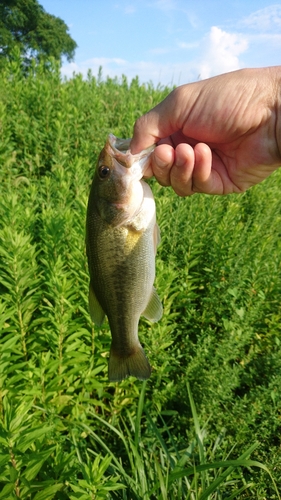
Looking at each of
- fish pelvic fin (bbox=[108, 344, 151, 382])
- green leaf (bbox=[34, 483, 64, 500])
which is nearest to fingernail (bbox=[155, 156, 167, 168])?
fish pelvic fin (bbox=[108, 344, 151, 382])

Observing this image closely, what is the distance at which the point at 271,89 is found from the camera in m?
2.11

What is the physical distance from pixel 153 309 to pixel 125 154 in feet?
2.75

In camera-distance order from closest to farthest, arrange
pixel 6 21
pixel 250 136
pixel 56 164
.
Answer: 1. pixel 250 136
2. pixel 56 164
3. pixel 6 21

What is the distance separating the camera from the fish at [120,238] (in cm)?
178

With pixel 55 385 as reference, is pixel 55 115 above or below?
above

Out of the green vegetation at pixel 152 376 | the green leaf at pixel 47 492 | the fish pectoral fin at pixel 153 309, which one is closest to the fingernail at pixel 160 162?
the fish pectoral fin at pixel 153 309

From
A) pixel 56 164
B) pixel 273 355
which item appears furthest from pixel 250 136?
pixel 56 164

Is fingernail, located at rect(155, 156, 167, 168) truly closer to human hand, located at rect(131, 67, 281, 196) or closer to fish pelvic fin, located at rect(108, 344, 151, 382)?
human hand, located at rect(131, 67, 281, 196)

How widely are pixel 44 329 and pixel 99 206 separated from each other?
1.22 m

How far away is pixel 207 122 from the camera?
2160 millimetres

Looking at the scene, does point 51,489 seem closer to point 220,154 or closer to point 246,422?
point 246,422

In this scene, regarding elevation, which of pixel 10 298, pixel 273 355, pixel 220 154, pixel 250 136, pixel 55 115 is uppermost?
pixel 250 136

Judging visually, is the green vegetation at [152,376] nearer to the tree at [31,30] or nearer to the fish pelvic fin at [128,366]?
the fish pelvic fin at [128,366]

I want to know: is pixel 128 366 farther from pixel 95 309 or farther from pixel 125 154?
pixel 125 154
